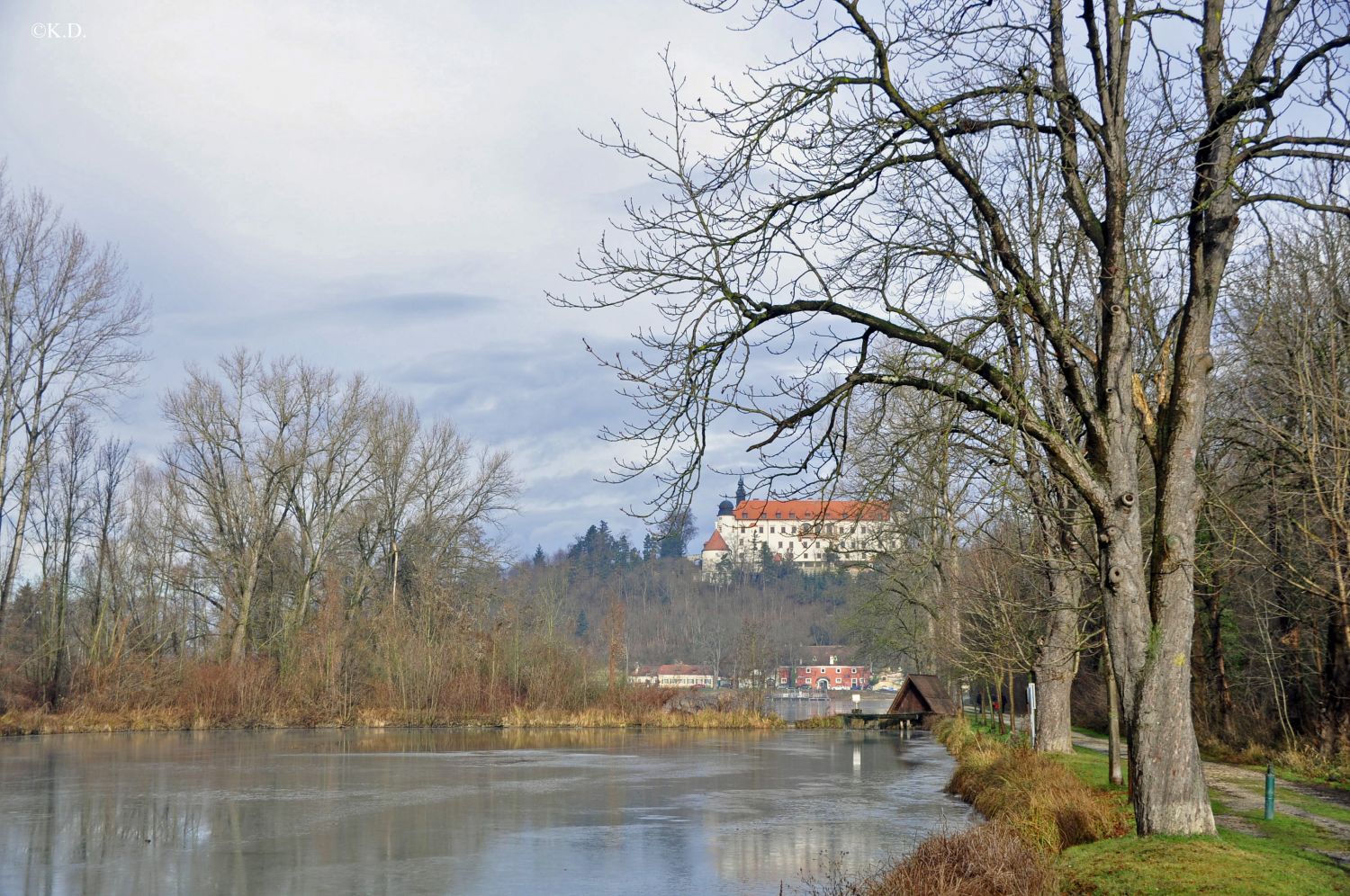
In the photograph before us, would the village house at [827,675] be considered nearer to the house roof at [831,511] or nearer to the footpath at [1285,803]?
the footpath at [1285,803]

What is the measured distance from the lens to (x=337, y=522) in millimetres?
→ 53469

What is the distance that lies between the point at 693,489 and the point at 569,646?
39564mm

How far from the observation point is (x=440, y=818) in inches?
714

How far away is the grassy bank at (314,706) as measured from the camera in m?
40.6

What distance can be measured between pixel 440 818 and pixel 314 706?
1184 inches

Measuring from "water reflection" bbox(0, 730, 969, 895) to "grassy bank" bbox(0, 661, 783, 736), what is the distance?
23.9ft

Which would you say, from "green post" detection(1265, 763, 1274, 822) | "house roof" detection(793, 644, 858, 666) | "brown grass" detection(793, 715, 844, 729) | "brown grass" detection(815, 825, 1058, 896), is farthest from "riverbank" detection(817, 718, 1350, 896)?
"house roof" detection(793, 644, 858, 666)

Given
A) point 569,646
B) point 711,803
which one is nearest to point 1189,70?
point 711,803

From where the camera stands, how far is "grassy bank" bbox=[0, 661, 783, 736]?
40.6 m

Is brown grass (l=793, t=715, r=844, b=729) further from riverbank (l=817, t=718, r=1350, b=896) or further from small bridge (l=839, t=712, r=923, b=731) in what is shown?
riverbank (l=817, t=718, r=1350, b=896)

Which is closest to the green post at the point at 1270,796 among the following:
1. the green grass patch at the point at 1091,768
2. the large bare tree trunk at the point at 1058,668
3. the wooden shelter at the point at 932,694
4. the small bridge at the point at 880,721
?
the green grass patch at the point at 1091,768

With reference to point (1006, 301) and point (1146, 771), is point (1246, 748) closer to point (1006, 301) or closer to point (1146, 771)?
point (1146, 771)

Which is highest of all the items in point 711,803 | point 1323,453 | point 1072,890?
point 1323,453

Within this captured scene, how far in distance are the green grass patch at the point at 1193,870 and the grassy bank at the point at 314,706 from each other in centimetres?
3832
